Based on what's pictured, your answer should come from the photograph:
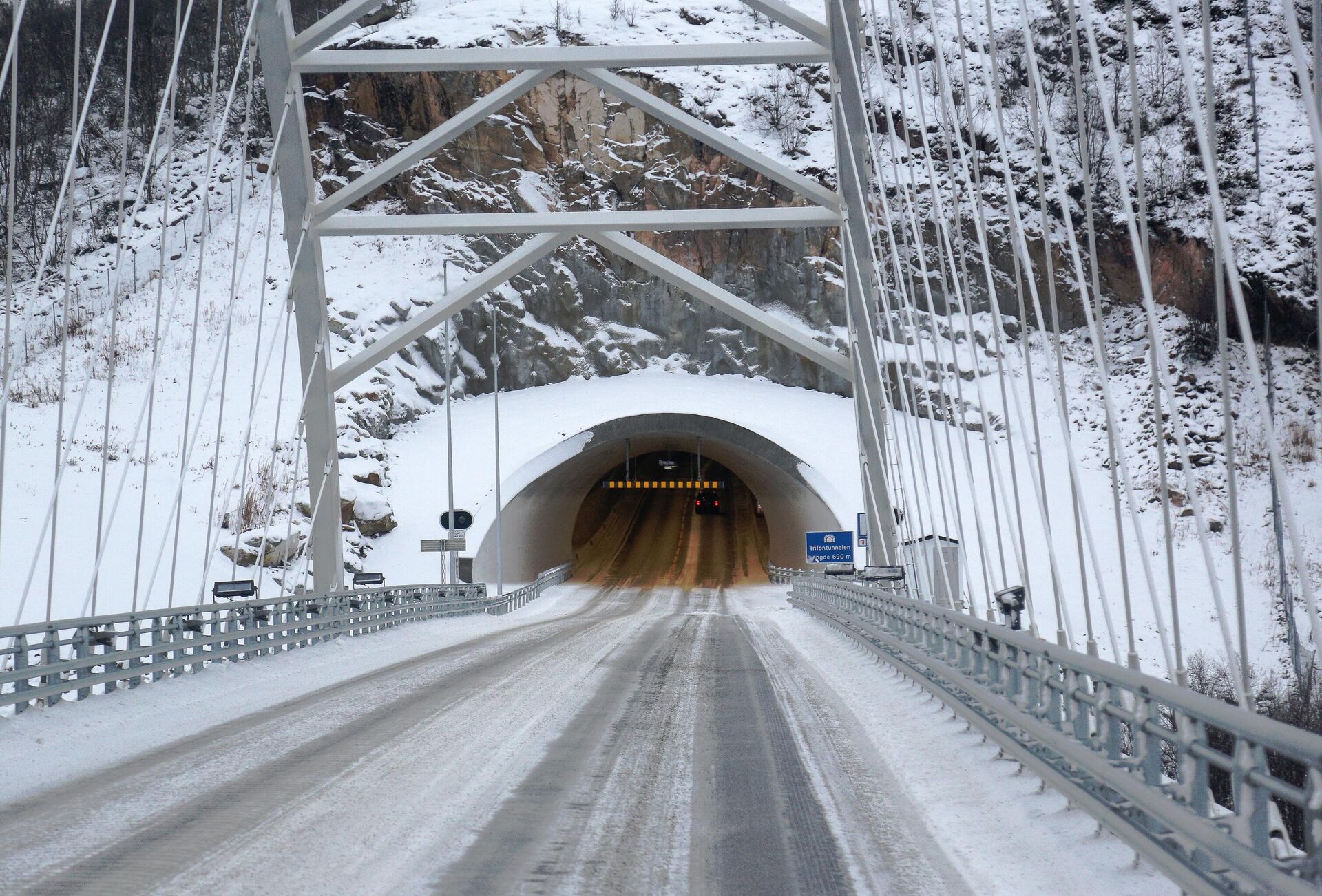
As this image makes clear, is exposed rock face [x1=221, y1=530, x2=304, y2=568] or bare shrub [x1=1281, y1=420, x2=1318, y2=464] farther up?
bare shrub [x1=1281, y1=420, x2=1318, y2=464]

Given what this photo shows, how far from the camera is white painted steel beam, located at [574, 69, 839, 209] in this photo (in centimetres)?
2402

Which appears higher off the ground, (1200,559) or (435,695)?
(1200,559)

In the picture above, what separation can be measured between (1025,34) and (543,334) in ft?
152

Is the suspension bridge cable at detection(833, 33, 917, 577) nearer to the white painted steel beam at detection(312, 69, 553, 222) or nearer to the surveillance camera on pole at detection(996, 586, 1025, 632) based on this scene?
the white painted steel beam at detection(312, 69, 553, 222)

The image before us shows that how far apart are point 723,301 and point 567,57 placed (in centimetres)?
588

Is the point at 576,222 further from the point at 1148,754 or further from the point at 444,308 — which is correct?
Result: the point at 1148,754

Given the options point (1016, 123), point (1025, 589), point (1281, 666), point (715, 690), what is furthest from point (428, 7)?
point (1025, 589)

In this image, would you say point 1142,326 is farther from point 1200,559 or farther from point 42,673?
→ point 42,673

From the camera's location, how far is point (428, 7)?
74.8 m

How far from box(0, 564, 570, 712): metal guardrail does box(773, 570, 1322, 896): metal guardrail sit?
848cm

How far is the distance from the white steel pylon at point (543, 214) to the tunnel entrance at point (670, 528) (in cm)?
3032

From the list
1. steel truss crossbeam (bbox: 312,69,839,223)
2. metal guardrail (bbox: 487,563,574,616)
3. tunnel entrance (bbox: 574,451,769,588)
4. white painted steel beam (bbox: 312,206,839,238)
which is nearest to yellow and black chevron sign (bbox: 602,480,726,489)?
tunnel entrance (bbox: 574,451,769,588)

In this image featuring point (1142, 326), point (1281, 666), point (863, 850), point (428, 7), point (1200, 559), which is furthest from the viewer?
point (428, 7)

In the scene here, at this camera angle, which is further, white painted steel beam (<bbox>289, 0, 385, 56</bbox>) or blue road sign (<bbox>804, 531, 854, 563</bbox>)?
blue road sign (<bbox>804, 531, 854, 563</bbox>)
